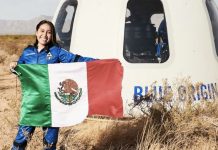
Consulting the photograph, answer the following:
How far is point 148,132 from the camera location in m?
5.45

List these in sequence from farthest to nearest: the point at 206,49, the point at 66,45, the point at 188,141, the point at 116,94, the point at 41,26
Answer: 1. the point at 66,45
2. the point at 206,49
3. the point at 188,141
4. the point at 116,94
5. the point at 41,26

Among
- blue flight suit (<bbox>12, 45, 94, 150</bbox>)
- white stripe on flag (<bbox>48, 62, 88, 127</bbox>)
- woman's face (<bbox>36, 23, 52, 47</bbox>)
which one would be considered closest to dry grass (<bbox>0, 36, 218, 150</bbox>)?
blue flight suit (<bbox>12, 45, 94, 150</bbox>)

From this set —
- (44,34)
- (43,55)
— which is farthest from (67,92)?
(44,34)

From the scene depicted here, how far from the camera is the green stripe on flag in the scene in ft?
15.0

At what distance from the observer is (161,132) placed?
6.38m

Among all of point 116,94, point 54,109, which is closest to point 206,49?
point 116,94

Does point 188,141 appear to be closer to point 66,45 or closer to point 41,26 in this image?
point 41,26

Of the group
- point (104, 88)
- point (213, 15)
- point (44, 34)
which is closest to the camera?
point (44, 34)

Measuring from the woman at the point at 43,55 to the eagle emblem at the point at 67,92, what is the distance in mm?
233

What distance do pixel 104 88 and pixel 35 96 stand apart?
73 centimetres

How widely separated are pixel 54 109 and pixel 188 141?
6.64 feet

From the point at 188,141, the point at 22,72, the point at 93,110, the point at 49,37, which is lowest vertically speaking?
the point at 188,141

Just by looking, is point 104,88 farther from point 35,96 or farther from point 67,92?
point 35,96

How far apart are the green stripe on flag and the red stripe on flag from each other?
456mm
